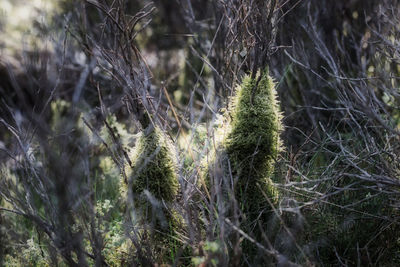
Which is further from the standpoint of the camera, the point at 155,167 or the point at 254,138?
the point at 155,167

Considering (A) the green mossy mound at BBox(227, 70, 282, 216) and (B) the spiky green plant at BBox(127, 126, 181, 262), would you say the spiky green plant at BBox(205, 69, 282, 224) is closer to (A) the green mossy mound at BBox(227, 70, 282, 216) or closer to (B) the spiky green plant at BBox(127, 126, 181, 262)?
(A) the green mossy mound at BBox(227, 70, 282, 216)

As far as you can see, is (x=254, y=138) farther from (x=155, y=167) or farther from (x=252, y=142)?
(x=155, y=167)

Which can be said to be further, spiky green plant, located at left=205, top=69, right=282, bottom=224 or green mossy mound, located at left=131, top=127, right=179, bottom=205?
green mossy mound, located at left=131, top=127, right=179, bottom=205

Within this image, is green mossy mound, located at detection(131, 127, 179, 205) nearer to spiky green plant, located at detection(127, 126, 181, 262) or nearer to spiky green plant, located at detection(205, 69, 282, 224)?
spiky green plant, located at detection(127, 126, 181, 262)

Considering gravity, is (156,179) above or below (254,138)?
below

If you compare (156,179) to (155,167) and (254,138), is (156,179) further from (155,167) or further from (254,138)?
(254,138)

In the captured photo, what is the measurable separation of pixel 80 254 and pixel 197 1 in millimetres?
4521

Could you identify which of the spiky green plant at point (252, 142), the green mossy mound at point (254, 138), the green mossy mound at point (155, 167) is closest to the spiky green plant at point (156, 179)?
the green mossy mound at point (155, 167)

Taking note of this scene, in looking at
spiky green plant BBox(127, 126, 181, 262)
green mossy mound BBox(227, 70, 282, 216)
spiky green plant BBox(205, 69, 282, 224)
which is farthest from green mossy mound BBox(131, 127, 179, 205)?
green mossy mound BBox(227, 70, 282, 216)

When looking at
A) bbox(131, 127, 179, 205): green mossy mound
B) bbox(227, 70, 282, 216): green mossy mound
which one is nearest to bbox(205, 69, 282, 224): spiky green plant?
bbox(227, 70, 282, 216): green mossy mound

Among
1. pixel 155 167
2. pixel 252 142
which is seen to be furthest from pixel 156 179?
pixel 252 142

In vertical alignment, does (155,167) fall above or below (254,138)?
below

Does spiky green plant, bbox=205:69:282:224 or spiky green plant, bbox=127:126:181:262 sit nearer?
spiky green plant, bbox=205:69:282:224

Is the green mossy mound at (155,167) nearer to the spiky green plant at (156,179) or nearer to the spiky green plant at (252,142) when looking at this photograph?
the spiky green plant at (156,179)
